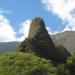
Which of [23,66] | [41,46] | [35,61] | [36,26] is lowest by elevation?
[23,66]

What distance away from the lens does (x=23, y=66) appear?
32.2 metres

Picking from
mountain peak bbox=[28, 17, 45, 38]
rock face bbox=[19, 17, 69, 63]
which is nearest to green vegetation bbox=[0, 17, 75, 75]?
rock face bbox=[19, 17, 69, 63]

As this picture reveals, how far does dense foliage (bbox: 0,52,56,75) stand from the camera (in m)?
32.0

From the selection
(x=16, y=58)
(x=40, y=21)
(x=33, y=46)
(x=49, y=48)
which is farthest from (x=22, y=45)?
(x=16, y=58)

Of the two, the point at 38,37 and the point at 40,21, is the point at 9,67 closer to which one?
the point at 38,37

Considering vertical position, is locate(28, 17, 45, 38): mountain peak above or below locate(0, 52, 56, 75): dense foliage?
above

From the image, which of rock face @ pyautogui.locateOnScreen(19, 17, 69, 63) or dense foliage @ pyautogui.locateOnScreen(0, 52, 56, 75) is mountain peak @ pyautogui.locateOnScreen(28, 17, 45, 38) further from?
dense foliage @ pyautogui.locateOnScreen(0, 52, 56, 75)

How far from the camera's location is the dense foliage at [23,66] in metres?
32.0

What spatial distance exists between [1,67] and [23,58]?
218cm

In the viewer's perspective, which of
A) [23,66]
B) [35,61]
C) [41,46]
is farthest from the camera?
[41,46]

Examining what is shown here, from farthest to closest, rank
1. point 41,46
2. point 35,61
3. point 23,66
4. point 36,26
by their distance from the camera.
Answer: point 36,26
point 41,46
point 35,61
point 23,66

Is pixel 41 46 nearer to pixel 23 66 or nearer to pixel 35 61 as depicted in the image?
pixel 35 61

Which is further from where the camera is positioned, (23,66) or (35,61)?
(35,61)

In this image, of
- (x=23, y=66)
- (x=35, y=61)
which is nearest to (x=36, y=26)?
(x=35, y=61)
